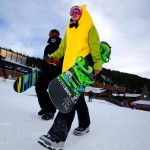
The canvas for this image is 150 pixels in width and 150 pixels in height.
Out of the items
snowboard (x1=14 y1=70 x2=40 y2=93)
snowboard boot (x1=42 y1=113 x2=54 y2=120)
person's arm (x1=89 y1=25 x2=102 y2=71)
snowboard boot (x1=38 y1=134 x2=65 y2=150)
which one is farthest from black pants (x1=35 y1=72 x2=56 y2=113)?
snowboard boot (x1=38 y1=134 x2=65 y2=150)

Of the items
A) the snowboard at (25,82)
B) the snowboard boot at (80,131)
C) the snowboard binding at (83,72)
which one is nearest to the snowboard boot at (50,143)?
the snowboard binding at (83,72)

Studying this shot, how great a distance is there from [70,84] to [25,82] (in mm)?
1762

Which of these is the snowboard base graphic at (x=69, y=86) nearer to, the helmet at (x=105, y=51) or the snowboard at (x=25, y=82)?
the helmet at (x=105, y=51)

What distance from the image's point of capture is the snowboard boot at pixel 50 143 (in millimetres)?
2062

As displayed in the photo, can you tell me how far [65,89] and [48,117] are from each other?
53.8 inches

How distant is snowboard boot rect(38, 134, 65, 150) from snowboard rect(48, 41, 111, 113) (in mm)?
318

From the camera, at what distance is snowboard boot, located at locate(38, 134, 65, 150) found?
206 cm

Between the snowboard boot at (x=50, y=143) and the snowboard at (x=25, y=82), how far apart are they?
1874mm

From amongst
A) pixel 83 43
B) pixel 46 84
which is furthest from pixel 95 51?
pixel 46 84

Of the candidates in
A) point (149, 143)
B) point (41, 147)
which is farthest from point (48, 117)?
point (149, 143)

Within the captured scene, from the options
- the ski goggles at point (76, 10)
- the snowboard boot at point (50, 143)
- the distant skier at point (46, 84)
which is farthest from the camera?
the distant skier at point (46, 84)

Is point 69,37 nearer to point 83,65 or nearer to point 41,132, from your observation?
point 83,65

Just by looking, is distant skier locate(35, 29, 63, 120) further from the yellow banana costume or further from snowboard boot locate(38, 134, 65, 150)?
snowboard boot locate(38, 134, 65, 150)

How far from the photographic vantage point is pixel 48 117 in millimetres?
3545
